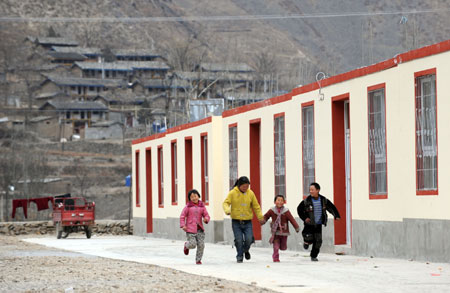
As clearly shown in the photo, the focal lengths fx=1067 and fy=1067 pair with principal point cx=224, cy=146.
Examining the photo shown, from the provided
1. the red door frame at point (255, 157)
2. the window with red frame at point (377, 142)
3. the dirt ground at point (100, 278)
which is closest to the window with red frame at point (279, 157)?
the red door frame at point (255, 157)

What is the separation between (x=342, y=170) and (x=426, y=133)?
15.3 feet

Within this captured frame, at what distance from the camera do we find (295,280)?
15.2m

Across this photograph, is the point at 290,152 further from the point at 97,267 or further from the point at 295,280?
the point at 295,280

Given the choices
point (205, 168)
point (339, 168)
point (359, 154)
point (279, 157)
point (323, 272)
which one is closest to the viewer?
point (323, 272)

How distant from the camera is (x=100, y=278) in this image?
16.1 m

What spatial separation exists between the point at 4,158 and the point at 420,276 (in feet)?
373

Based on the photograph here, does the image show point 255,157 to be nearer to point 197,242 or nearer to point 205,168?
point 205,168

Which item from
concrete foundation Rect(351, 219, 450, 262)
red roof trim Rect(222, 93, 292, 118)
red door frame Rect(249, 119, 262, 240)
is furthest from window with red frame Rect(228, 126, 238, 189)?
concrete foundation Rect(351, 219, 450, 262)

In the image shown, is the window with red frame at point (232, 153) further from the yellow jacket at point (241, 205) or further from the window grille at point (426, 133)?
the window grille at point (426, 133)

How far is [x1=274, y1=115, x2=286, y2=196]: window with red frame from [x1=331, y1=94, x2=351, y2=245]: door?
367cm

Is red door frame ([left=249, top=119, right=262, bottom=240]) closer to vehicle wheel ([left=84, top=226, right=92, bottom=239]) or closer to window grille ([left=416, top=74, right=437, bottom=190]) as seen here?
window grille ([left=416, top=74, right=437, bottom=190])

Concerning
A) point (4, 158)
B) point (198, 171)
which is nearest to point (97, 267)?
point (198, 171)

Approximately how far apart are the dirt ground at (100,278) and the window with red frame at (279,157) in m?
7.37

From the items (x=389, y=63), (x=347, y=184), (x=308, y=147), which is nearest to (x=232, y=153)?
(x=308, y=147)
